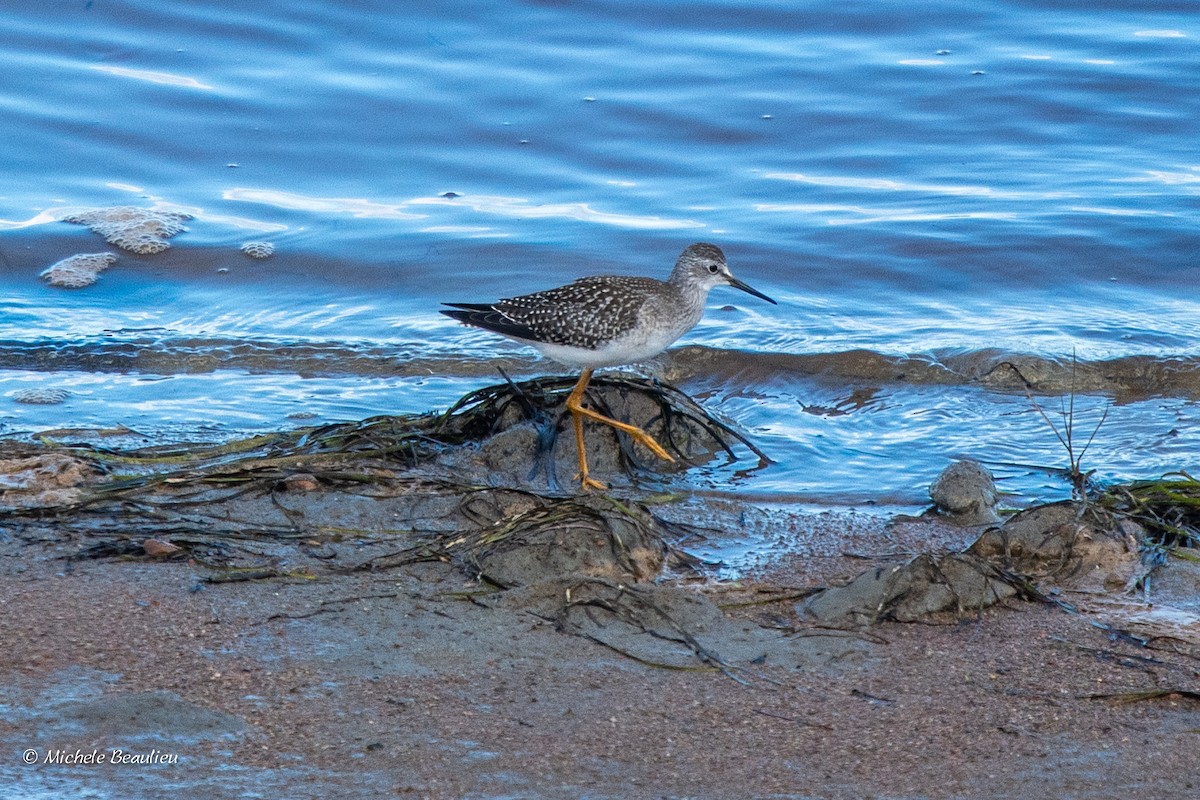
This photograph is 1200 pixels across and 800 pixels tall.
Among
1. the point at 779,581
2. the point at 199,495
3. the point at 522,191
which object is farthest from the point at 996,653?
the point at 522,191

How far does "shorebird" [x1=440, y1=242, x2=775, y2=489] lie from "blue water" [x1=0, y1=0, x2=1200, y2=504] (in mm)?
598

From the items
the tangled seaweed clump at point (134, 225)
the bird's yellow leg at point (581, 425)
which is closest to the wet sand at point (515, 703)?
the bird's yellow leg at point (581, 425)

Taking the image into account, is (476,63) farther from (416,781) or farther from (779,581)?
(416,781)

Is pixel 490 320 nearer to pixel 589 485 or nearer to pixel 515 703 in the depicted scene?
pixel 589 485

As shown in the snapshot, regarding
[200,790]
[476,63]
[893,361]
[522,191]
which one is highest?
[476,63]

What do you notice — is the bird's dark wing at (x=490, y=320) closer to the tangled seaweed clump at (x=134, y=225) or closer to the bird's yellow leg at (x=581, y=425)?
the bird's yellow leg at (x=581, y=425)

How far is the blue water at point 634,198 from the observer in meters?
6.68

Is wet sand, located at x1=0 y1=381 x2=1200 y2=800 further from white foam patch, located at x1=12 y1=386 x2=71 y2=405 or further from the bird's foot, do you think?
white foam patch, located at x1=12 y1=386 x2=71 y2=405

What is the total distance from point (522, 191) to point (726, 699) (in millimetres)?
6795

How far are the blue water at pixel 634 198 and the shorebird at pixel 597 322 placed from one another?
598 mm

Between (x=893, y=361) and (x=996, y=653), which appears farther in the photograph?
(x=893, y=361)

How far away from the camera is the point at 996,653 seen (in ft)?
12.1

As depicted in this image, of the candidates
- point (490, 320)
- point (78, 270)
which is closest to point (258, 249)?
point (78, 270)

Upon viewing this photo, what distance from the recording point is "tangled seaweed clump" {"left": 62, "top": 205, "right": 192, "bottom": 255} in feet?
28.6
